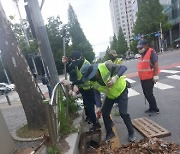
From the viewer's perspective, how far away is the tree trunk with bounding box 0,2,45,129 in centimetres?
445

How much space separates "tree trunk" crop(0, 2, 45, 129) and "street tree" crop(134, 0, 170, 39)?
4736cm

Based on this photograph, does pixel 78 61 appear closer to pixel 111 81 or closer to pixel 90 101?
pixel 90 101

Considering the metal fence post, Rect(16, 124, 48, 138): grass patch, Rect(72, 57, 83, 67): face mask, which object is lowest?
Rect(16, 124, 48, 138): grass patch

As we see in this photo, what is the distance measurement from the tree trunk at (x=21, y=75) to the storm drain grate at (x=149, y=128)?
2004mm

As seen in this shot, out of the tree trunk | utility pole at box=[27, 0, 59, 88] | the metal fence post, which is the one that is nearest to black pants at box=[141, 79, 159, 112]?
utility pole at box=[27, 0, 59, 88]

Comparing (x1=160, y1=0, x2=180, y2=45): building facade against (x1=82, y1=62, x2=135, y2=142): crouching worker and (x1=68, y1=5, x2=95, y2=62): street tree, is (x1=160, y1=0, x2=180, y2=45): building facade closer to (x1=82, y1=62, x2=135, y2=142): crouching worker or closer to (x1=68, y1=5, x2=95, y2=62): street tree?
(x1=68, y1=5, x2=95, y2=62): street tree

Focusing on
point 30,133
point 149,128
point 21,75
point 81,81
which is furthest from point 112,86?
point 30,133

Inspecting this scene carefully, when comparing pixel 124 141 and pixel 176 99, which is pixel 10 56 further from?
pixel 176 99

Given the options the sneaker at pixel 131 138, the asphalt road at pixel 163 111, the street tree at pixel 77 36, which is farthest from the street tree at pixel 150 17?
the sneaker at pixel 131 138

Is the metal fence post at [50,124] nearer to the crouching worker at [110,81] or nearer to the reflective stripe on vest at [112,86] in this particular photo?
the crouching worker at [110,81]

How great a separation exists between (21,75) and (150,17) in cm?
4813

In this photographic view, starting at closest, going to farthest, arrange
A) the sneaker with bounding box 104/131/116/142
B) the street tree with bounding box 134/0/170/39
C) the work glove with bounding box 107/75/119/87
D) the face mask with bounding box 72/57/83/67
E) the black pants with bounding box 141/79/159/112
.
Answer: the work glove with bounding box 107/75/119/87, the sneaker with bounding box 104/131/116/142, the face mask with bounding box 72/57/83/67, the black pants with bounding box 141/79/159/112, the street tree with bounding box 134/0/170/39

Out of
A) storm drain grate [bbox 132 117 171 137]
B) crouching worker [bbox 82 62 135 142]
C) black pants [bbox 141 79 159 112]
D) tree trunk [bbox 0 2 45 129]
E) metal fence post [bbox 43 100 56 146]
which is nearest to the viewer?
metal fence post [bbox 43 100 56 146]

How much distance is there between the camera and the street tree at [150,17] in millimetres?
48156
